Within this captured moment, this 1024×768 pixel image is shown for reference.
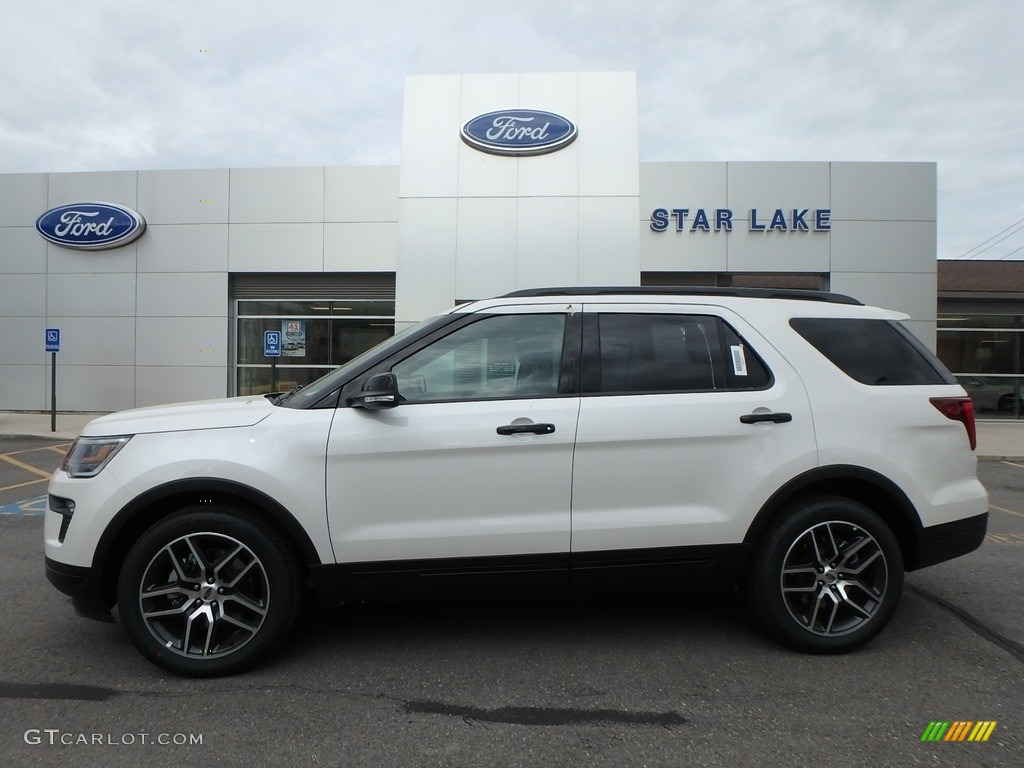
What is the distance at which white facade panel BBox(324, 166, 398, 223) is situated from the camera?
1741cm

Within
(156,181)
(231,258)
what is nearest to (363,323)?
(231,258)

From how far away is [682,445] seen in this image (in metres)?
3.25

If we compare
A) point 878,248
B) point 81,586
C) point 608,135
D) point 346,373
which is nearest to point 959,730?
point 346,373

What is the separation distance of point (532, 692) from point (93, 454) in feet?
7.59

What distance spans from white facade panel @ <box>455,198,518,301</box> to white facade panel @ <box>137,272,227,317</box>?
26.7 ft

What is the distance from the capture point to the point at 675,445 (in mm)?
3246

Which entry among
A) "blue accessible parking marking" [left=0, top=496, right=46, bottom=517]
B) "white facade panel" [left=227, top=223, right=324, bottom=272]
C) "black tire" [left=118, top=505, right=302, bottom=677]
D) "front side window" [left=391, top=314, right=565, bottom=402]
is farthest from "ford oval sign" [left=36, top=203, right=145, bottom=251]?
"front side window" [left=391, top=314, right=565, bottom=402]

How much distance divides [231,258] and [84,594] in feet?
53.5

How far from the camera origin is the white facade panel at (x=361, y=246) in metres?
17.5

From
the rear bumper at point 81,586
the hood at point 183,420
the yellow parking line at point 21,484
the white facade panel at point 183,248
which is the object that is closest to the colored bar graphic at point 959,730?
the hood at point 183,420

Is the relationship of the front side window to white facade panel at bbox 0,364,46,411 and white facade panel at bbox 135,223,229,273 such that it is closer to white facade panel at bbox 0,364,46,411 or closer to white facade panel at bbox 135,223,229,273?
white facade panel at bbox 135,223,229,273

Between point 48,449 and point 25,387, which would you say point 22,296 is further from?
point 48,449

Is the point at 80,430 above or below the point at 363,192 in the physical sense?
below

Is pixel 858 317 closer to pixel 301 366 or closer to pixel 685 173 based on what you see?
pixel 685 173
